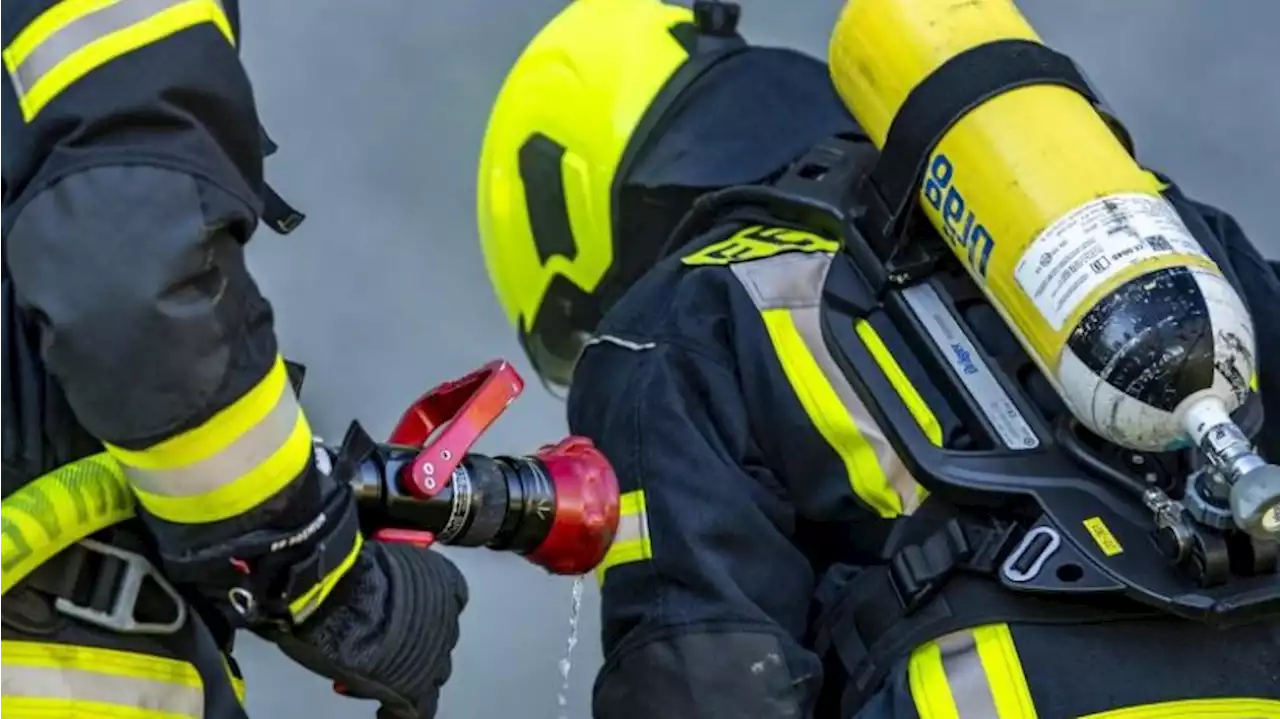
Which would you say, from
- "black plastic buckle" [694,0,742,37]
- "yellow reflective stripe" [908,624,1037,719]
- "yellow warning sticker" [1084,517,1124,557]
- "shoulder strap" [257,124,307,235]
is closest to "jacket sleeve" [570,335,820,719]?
"yellow reflective stripe" [908,624,1037,719]

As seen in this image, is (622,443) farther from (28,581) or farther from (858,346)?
(28,581)

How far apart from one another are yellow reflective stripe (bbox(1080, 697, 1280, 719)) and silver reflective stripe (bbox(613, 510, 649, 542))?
318mm

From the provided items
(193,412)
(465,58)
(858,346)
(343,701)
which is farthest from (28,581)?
(465,58)

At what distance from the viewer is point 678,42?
5.71 ft

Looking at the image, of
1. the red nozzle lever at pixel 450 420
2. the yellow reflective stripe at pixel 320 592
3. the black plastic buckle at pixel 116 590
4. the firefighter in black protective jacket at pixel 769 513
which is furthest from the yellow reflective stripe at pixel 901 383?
the black plastic buckle at pixel 116 590

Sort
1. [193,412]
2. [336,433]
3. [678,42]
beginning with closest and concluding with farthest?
[193,412], [678,42], [336,433]

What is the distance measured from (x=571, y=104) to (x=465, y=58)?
1.24 ft

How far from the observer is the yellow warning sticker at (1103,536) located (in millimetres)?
1203

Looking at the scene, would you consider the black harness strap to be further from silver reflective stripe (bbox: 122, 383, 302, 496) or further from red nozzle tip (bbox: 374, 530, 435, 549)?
silver reflective stripe (bbox: 122, 383, 302, 496)

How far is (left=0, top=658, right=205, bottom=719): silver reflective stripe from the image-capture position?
107 cm

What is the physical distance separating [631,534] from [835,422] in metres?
0.15

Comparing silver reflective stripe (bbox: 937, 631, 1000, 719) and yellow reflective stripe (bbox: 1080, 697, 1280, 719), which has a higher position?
silver reflective stripe (bbox: 937, 631, 1000, 719)

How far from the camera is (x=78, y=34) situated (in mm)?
970

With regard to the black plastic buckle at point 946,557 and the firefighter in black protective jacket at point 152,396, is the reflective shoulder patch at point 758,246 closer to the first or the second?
the black plastic buckle at point 946,557
